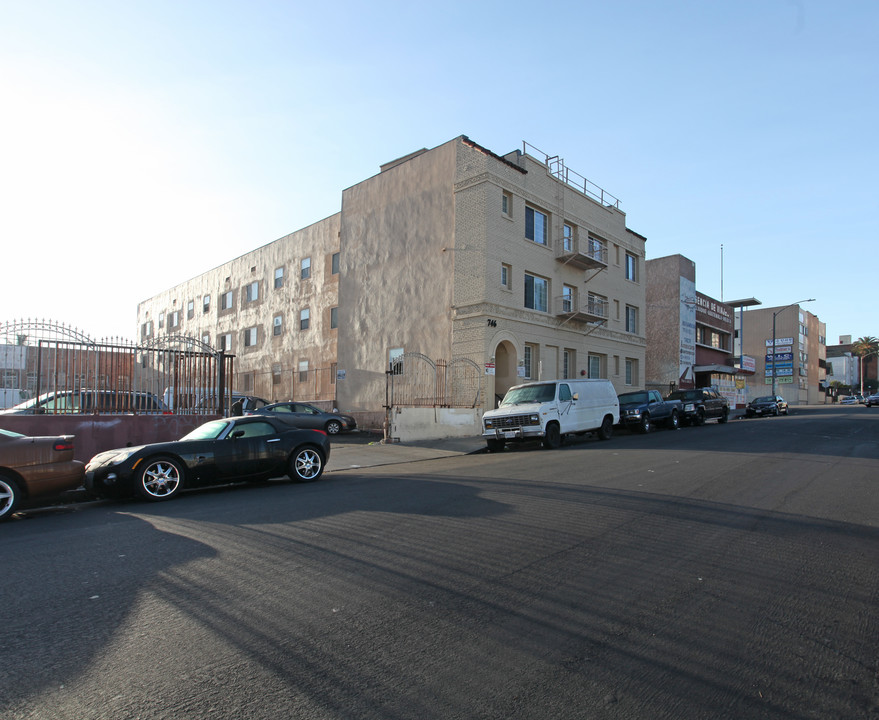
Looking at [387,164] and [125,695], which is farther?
[387,164]

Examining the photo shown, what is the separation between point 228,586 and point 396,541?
70.2 inches

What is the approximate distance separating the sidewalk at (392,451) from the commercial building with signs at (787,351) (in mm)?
67043

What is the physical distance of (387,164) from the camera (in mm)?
30734

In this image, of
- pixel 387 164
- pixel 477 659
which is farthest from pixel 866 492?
pixel 387 164

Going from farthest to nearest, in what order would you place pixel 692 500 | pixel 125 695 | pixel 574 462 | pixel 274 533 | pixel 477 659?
pixel 574 462 → pixel 692 500 → pixel 274 533 → pixel 477 659 → pixel 125 695

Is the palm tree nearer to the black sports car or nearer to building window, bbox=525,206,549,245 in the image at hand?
building window, bbox=525,206,549,245

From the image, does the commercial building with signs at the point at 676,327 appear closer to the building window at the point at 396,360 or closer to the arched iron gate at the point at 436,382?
the building window at the point at 396,360

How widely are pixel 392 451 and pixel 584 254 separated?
51.1 ft

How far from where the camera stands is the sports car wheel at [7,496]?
26.3 ft

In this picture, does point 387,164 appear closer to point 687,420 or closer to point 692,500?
point 687,420

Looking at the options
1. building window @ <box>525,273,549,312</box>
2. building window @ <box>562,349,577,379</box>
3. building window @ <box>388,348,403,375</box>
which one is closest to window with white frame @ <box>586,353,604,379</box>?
building window @ <box>562,349,577,379</box>

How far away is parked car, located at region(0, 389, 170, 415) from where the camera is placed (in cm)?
1304

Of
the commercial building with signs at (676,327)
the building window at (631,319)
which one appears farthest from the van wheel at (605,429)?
the commercial building with signs at (676,327)

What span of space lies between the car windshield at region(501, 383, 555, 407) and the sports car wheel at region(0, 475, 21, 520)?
12.7 meters
